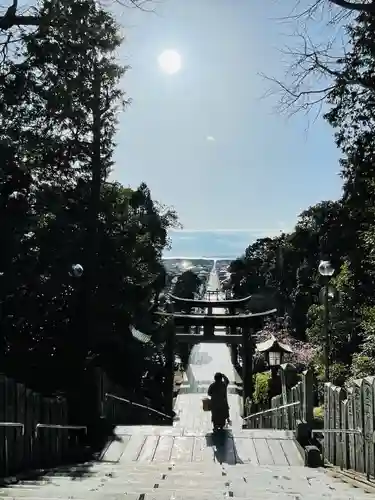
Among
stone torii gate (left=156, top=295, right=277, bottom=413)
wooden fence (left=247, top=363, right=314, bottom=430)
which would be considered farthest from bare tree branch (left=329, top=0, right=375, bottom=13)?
stone torii gate (left=156, top=295, right=277, bottom=413)

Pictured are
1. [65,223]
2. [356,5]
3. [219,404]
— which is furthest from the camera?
[65,223]

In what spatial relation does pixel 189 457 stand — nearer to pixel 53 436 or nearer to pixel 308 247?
Result: pixel 53 436

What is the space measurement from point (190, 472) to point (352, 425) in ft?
7.29

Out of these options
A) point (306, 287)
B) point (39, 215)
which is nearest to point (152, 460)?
point (39, 215)

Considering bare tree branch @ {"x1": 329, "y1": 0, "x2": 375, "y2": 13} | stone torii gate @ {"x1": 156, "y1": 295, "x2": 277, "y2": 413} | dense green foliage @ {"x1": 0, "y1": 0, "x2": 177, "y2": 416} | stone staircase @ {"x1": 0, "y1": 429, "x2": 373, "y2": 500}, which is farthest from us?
stone torii gate @ {"x1": 156, "y1": 295, "x2": 277, "y2": 413}

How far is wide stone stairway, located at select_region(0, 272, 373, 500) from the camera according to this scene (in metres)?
5.32

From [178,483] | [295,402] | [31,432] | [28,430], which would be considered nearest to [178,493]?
[178,483]

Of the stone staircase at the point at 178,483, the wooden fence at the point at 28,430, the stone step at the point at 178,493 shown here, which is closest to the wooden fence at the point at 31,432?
the wooden fence at the point at 28,430

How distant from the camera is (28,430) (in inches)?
286

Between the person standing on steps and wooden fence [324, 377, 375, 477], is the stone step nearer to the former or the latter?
wooden fence [324, 377, 375, 477]

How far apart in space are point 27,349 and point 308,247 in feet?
102

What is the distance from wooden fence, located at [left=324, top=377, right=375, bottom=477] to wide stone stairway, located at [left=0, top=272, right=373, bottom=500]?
354 millimetres

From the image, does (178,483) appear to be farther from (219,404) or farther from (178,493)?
(219,404)

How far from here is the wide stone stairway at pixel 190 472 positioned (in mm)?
5324
